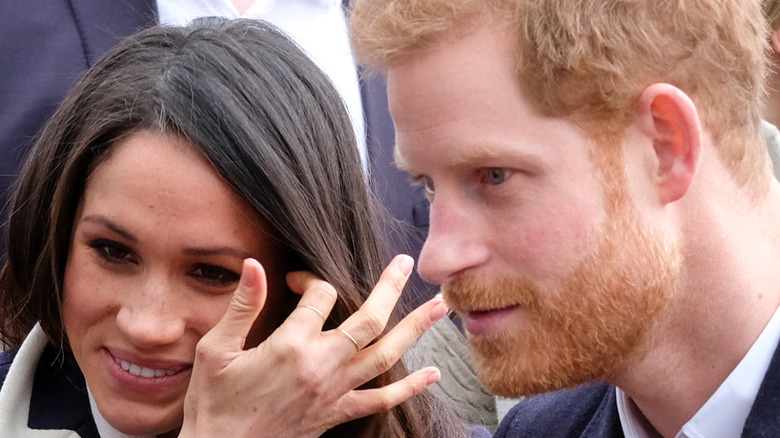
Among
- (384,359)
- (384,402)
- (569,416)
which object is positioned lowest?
(569,416)

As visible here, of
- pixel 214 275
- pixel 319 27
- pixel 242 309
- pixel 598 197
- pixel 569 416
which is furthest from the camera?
pixel 319 27

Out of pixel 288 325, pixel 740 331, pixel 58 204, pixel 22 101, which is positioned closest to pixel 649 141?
pixel 740 331

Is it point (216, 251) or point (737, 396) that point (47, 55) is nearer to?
point (216, 251)

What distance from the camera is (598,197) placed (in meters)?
1.96

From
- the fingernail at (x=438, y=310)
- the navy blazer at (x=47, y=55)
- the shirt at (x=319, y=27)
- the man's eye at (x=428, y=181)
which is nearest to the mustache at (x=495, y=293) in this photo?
the fingernail at (x=438, y=310)

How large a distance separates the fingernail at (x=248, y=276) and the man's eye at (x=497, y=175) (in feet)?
1.67

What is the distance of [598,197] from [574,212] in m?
0.05

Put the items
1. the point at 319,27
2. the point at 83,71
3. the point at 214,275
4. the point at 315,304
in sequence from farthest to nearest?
the point at 319,27
the point at 83,71
the point at 214,275
the point at 315,304

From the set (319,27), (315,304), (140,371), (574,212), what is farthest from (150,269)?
(319,27)

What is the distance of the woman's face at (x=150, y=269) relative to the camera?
7.28 ft

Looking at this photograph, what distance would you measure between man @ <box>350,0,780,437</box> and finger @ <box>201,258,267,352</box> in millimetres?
347

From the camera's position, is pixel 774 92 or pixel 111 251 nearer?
pixel 111 251

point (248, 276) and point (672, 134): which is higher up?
point (672, 134)

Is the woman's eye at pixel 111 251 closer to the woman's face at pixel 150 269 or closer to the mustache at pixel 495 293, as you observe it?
the woman's face at pixel 150 269
